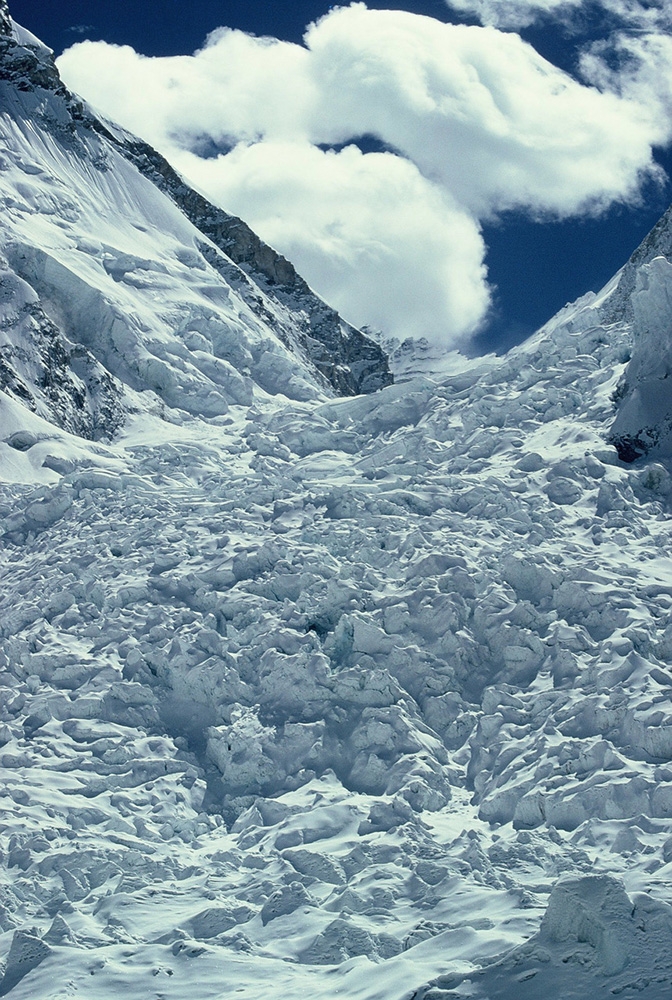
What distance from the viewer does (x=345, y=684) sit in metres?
16.2

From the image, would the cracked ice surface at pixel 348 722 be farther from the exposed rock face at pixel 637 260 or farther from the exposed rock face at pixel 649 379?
the exposed rock face at pixel 637 260

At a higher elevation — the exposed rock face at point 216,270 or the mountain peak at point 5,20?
the mountain peak at point 5,20

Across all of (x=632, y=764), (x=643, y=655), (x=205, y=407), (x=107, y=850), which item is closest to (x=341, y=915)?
(x=107, y=850)

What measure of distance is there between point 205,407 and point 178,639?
13.4 metres

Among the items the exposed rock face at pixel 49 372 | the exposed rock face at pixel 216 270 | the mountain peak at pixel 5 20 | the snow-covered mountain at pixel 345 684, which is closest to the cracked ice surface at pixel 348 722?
the snow-covered mountain at pixel 345 684

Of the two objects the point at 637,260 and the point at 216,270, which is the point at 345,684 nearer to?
the point at 216,270

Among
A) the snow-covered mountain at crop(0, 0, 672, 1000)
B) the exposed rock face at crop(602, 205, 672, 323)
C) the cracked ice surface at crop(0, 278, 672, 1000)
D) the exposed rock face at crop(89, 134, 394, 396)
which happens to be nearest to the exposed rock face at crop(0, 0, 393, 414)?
the exposed rock face at crop(89, 134, 394, 396)

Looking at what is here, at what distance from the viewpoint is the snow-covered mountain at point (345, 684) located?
11.8m

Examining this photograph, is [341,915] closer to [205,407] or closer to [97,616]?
[97,616]

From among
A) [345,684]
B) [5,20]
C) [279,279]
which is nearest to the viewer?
[345,684]

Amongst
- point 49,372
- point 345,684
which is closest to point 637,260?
point 49,372

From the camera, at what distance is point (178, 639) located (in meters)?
17.2

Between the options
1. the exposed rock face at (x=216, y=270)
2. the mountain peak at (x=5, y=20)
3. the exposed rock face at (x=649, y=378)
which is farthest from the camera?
the mountain peak at (x=5, y=20)

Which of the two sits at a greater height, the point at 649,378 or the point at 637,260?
the point at 637,260
